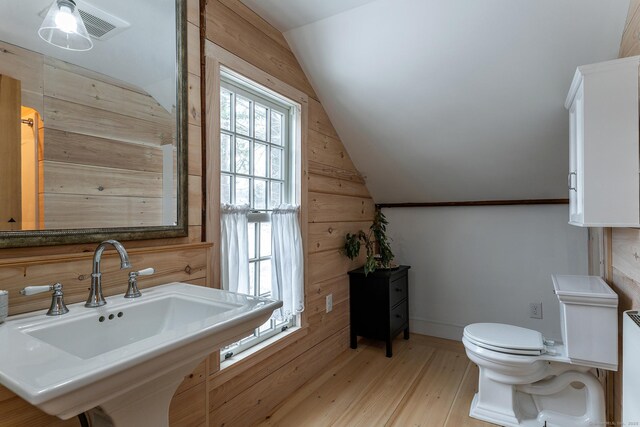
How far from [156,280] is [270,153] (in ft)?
3.48

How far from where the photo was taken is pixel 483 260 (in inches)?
118

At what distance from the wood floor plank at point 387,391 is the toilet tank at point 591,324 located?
1002 millimetres

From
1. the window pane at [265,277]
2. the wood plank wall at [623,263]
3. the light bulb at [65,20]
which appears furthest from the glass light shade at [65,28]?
the wood plank wall at [623,263]

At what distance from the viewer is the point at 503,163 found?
2551 millimetres

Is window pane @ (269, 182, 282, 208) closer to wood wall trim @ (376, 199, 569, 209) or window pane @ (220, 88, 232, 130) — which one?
window pane @ (220, 88, 232, 130)

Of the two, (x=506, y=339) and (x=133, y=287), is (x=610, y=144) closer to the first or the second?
(x=506, y=339)

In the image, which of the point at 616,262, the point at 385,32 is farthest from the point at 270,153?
the point at 616,262

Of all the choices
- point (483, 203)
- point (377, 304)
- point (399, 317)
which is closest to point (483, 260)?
point (483, 203)

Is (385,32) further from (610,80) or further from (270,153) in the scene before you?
(610,80)

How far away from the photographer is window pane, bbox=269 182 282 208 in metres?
2.12

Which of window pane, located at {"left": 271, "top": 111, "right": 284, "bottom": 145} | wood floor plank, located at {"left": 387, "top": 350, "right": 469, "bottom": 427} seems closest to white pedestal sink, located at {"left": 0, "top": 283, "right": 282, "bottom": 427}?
window pane, located at {"left": 271, "top": 111, "right": 284, "bottom": 145}

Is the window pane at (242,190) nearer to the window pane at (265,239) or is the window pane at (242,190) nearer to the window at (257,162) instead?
the window at (257,162)

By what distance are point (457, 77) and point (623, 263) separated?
4.36 ft

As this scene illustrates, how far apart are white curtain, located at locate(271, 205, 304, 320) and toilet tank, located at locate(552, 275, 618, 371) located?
1.39 meters
